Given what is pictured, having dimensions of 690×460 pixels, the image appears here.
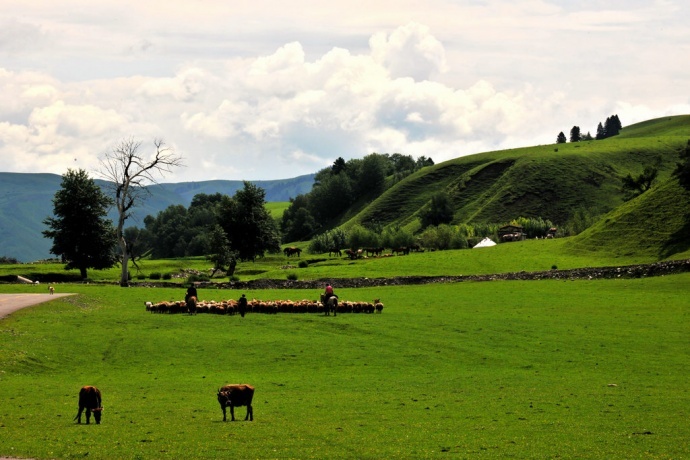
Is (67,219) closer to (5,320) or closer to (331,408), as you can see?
(5,320)

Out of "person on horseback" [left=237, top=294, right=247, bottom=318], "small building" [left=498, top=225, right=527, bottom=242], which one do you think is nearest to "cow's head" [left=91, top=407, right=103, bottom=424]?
"person on horseback" [left=237, top=294, right=247, bottom=318]

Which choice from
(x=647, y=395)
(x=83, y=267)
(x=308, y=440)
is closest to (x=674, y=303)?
(x=647, y=395)

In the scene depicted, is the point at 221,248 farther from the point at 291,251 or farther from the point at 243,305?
the point at 243,305

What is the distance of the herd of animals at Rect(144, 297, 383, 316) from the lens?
54531 millimetres

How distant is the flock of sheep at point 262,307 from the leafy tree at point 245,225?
53569mm

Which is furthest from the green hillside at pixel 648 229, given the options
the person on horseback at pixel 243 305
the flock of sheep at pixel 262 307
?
the person on horseback at pixel 243 305

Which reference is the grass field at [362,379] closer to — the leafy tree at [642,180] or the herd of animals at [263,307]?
the herd of animals at [263,307]

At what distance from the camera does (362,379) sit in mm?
34781

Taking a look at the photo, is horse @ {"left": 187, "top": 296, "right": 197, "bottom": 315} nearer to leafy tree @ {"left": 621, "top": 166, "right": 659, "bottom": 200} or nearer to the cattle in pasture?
the cattle in pasture

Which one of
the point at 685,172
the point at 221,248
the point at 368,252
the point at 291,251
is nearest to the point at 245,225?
the point at 221,248

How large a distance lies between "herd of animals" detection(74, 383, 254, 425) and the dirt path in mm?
23374

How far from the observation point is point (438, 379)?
3494 centimetres

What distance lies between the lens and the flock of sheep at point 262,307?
180 feet

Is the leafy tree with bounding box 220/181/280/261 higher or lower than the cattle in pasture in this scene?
higher
